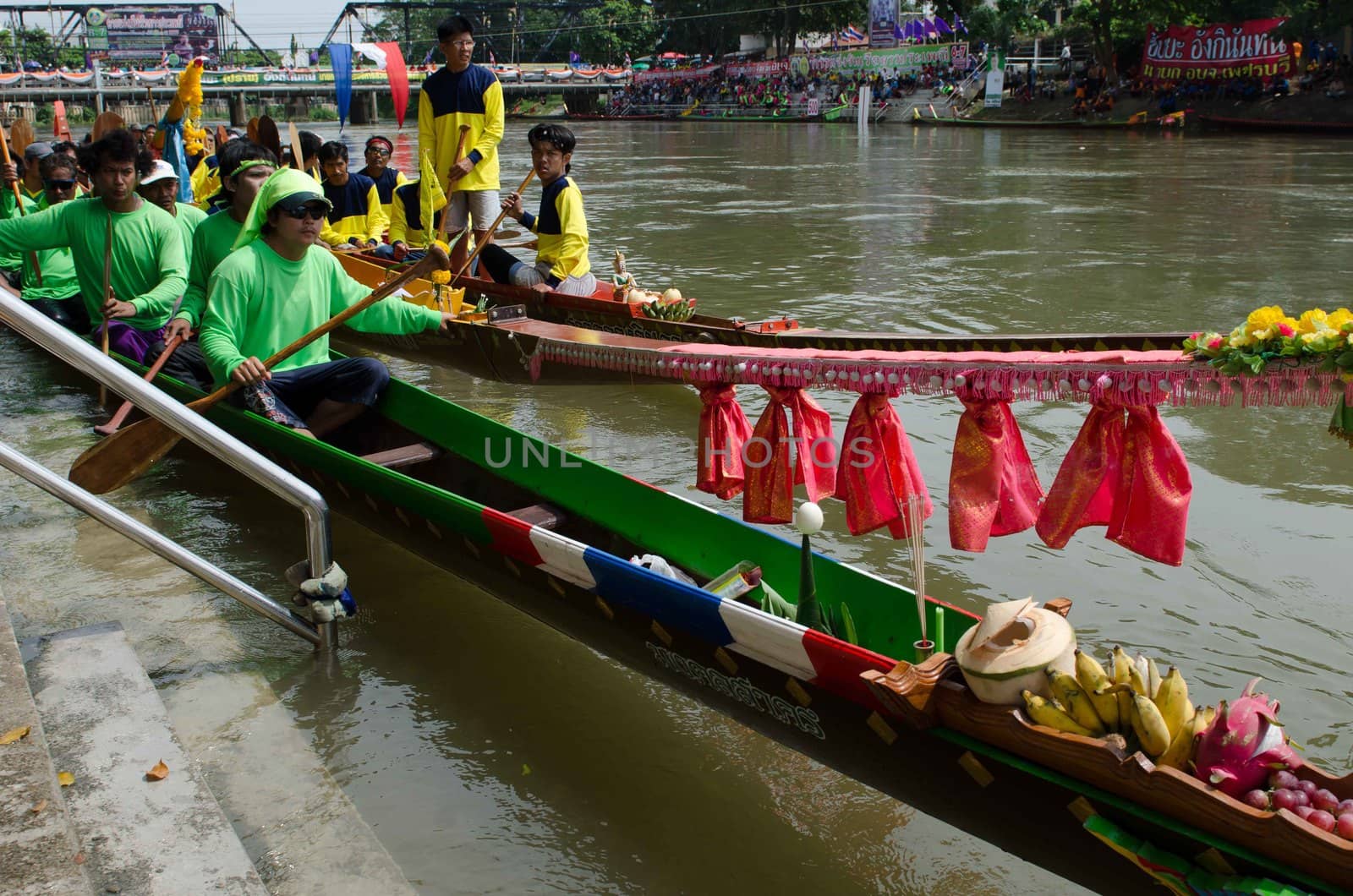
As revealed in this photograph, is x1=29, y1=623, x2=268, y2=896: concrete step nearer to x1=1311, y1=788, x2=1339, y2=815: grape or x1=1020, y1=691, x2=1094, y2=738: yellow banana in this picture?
x1=1020, y1=691, x2=1094, y2=738: yellow banana

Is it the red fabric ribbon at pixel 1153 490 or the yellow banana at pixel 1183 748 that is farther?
the red fabric ribbon at pixel 1153 490

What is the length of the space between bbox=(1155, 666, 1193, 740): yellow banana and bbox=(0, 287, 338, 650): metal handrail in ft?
7.74

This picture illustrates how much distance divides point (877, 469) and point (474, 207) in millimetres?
5473

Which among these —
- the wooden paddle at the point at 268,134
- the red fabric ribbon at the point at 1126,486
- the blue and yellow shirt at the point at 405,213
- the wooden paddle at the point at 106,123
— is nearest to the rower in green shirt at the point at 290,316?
the wooden paddle at the point at 268,134

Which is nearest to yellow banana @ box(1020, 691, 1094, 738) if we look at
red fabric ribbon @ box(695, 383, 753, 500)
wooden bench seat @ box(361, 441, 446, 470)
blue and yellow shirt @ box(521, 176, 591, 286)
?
red fabric ribbon @ box(695, 383, 753, 500)

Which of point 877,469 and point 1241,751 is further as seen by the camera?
point 877,469

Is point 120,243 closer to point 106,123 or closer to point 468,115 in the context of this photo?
point 468,115

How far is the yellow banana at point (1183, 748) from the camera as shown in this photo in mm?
2279

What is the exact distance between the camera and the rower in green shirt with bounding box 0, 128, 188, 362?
19.4ft

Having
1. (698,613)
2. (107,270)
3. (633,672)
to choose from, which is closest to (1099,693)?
(698,613)

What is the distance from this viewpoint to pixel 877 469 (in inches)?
123

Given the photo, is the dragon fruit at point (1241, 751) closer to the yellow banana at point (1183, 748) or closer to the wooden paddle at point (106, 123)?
the yellow banana at point (1183, 748)

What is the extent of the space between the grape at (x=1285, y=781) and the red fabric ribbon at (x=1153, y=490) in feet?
1.86

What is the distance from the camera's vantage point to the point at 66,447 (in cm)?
591
